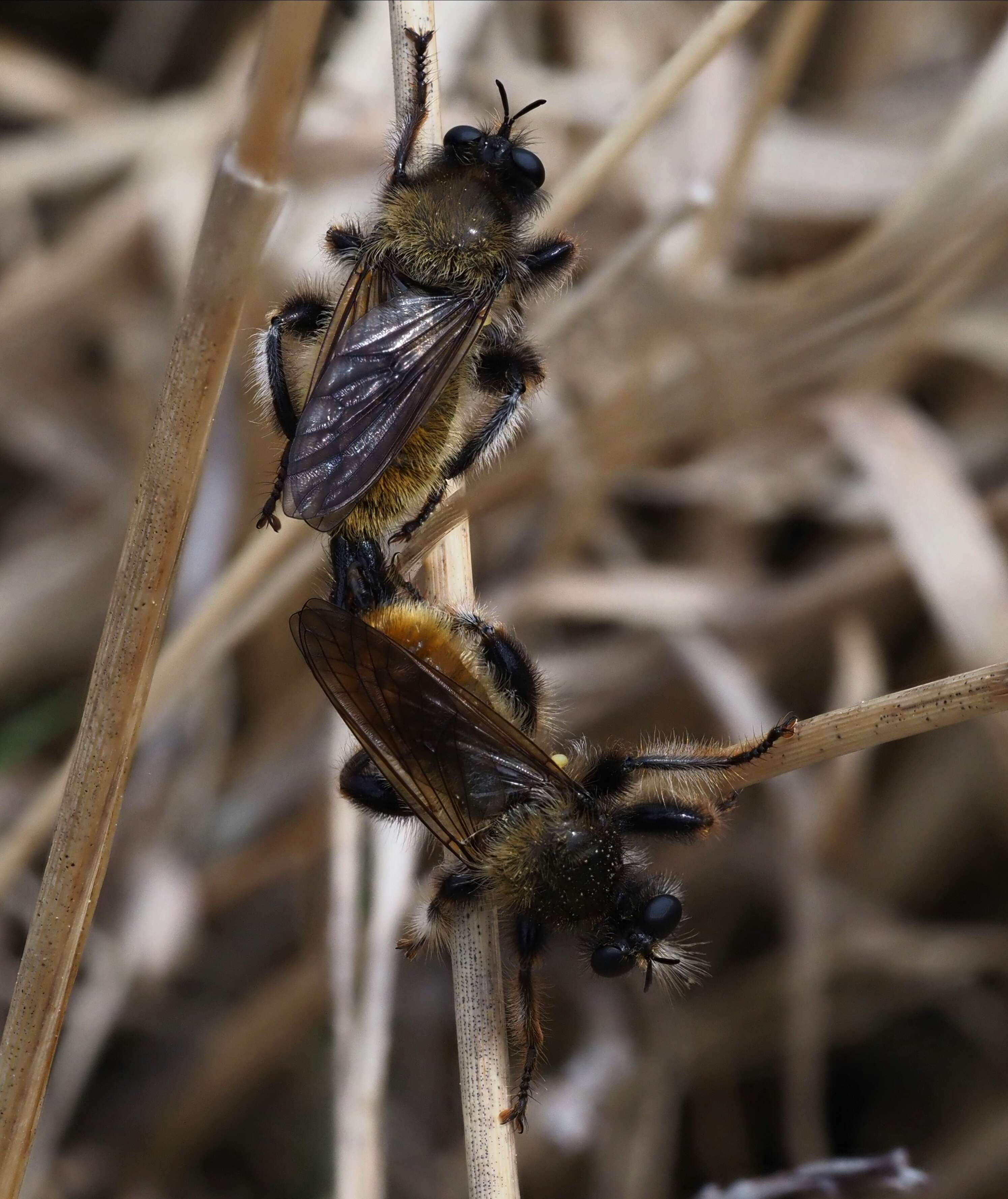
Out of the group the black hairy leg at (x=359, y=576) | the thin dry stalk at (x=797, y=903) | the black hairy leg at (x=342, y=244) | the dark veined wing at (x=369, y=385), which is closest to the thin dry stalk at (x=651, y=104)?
the dark veined wing at (x=369, y=385)

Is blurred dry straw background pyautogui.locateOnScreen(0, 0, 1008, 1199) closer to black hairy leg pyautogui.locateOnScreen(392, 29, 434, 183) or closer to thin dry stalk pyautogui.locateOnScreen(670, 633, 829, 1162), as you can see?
thin dry stalk pyautogui.locateOnScreen(670, 633, 829, 1162)

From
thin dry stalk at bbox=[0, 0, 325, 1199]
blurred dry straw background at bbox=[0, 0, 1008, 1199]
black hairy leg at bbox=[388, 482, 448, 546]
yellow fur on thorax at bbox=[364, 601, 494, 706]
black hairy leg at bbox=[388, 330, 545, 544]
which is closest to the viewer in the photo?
thin dry stalk at bbox=[0, 0, 325, 1199]

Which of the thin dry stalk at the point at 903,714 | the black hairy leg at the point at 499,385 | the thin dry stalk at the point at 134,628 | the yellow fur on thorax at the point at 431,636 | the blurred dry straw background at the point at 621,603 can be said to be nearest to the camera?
the thin dry stalk at the point at 134,628

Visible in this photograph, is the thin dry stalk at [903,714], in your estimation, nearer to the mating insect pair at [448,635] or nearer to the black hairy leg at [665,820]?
the mating insect pair at [448,635]

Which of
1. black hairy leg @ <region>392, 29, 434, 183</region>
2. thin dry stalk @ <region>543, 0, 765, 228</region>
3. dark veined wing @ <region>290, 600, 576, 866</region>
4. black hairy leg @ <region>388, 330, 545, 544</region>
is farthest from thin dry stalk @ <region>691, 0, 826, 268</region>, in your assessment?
dark veined wing @ <region>290, 600, 576, 866</region>

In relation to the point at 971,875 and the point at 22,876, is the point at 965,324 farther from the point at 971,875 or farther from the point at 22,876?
the point at 22,876

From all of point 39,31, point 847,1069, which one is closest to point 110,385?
point 39,31
